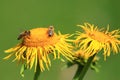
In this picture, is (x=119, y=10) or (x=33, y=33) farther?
(x=119, y=10)

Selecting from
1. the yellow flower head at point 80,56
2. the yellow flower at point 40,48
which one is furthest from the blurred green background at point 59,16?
the yellow flower at point 40,48

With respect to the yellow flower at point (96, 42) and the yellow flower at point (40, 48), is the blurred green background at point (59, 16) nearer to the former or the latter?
the yellow flower at point (96, 42)

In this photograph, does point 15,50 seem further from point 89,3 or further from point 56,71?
point 89,3

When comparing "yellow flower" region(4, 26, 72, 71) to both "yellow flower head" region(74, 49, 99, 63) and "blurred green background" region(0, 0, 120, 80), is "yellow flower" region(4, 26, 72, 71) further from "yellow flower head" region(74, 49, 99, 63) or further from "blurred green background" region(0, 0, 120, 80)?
"blurred green background" region(0, 0, 120, 80)

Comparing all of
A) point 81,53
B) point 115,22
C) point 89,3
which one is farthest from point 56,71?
point 81,53

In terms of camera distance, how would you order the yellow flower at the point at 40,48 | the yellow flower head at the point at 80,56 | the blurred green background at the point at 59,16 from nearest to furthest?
the yellow flower at the point at 40,48, the yellow flower head at the point at 80,56, the blurred green background at the point at 59,16

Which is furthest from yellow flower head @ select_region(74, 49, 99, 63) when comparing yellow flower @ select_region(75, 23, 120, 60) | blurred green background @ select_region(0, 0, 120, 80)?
blurred green background @ select_region(0, 0, 120, 80)
